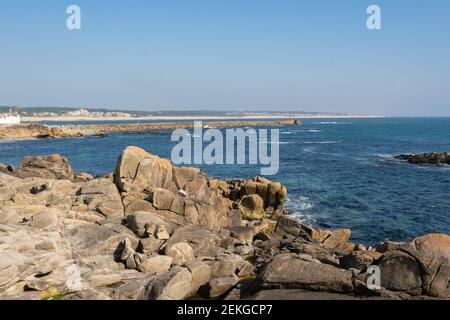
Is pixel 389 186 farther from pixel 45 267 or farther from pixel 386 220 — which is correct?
pixel 45 267

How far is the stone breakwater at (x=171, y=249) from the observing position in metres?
13.3

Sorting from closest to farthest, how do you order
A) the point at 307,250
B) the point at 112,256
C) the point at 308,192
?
the point at 112,256
the point at 307,250
the point at 308,192

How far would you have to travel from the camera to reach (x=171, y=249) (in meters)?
18.0

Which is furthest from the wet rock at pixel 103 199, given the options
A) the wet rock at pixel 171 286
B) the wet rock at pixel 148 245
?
the wet rock at pixel 171 286

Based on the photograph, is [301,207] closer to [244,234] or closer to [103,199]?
[244,234]

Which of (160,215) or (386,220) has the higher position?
(160,215)

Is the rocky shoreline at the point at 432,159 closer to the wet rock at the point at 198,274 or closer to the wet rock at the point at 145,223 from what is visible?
the wet rock at the point at 145,223

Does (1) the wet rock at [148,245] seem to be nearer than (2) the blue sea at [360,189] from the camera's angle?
Yes

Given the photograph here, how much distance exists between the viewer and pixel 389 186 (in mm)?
44938

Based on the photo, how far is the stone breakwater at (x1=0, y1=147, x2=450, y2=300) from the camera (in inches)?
525

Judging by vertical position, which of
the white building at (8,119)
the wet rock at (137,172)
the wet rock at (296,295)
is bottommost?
the wet rock at (296,295)

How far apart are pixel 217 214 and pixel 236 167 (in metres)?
32.6

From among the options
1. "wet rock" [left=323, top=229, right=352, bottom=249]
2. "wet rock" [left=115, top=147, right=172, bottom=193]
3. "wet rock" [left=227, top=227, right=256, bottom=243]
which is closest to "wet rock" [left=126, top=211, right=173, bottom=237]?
"wet rock" [left=115, top=147, right=172, bottom=193]
